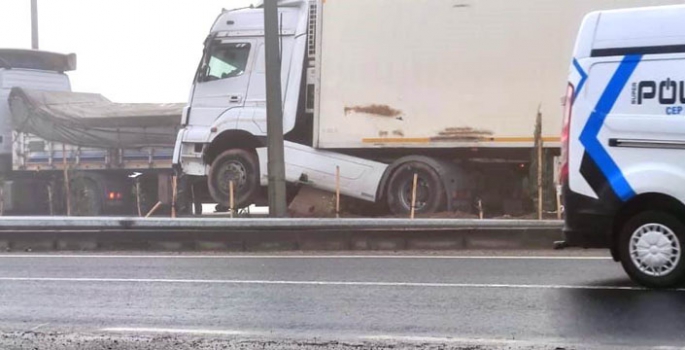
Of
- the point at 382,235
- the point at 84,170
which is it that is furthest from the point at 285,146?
the point at 84,170

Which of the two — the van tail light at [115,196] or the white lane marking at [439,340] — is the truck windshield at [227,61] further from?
the white lane marking at [439,340]

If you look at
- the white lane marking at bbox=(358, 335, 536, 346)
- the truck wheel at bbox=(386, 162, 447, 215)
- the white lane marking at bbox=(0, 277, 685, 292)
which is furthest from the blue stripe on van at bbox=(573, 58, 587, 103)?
the truck wheel at bbox=(386, 162, 447, 215)

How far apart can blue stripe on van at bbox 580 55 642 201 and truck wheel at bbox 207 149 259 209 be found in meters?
9.24

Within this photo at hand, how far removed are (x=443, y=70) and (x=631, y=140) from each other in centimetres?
736

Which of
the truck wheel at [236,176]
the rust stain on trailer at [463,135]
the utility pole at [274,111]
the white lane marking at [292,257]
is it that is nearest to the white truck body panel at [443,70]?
the rust stain on trailer at [463,135]

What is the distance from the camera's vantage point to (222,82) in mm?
15680

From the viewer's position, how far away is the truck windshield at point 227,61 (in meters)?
15.6

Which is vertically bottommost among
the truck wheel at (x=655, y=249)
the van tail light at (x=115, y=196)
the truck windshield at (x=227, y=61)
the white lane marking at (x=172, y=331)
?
the van tail light at (x=115, y=196)

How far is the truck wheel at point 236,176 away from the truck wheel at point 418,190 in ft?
9.33

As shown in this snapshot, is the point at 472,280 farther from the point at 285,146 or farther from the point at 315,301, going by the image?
the point at 285,146

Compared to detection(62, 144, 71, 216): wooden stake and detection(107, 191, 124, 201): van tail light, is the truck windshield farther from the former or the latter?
detection(62, 144, 71, 216): wooden stake

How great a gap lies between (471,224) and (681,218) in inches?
167

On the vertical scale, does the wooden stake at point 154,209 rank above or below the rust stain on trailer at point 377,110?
below

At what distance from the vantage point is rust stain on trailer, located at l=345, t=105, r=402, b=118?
572 inches
